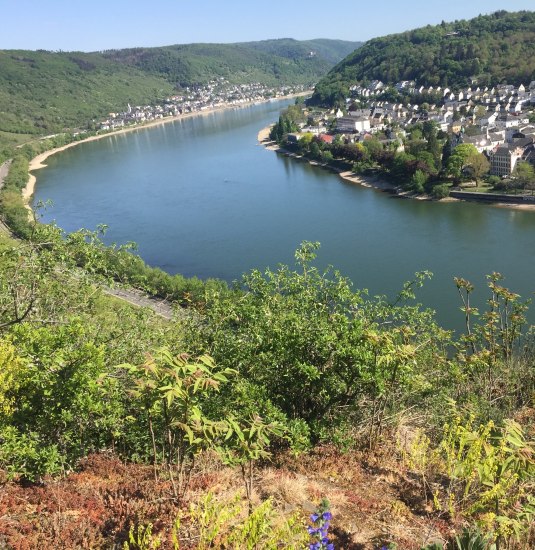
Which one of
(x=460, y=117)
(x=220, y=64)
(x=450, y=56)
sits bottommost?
(x=460, y=117)

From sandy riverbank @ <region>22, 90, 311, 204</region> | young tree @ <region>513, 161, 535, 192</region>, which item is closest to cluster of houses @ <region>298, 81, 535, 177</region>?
young tree @ <region>513, 161, 535, 192</region>

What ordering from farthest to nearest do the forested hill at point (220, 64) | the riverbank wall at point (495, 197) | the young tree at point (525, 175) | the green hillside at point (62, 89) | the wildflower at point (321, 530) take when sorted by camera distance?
1. the forested hill at point (220, 64)
2. the green hillside at point (62, 89)
3. the young tree at point (525, 175)
4. the riverbank wall at point (495, 197)
5. the wildflower at point (321, 530)

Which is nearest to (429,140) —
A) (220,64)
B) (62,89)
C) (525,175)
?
(525,175)

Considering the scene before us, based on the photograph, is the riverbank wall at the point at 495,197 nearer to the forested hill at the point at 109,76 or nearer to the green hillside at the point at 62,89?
the forested hill at the point at 109,76

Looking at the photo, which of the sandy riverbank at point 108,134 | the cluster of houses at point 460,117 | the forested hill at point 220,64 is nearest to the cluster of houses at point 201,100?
the sandy riverbank at point 108,134

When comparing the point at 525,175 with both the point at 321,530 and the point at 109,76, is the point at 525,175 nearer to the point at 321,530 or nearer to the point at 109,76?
the point at 321,530

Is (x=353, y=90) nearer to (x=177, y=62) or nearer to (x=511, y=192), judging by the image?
(x=511, y=192)
